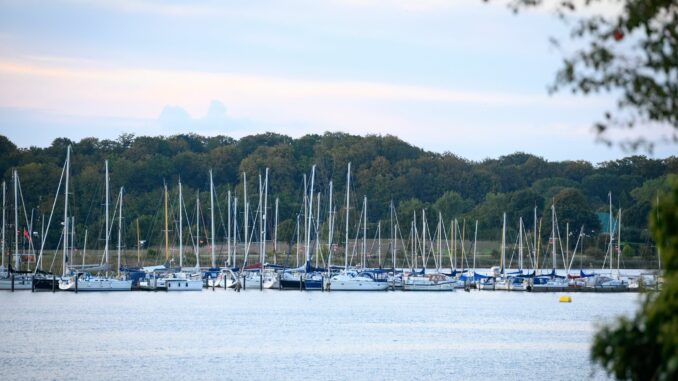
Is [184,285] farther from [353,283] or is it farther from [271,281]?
[353,283]

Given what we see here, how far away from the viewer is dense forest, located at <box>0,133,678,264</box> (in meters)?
158

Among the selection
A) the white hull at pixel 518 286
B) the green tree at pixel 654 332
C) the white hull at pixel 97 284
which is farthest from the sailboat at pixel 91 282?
the green tree at pixel 654 332

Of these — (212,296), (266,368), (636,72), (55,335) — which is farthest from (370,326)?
(636,72)

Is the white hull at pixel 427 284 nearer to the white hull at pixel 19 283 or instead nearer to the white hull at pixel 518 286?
the white hull at pixel 518 286

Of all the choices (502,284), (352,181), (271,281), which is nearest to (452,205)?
(352,181)

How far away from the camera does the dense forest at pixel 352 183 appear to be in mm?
158000

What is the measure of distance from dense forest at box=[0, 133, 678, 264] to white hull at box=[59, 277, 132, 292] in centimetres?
4601

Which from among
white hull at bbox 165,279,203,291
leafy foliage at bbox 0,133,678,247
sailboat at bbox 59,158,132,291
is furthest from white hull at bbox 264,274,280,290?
leafy foliage at bbox 0,133,678,247

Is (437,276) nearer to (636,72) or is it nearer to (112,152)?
(636,72)

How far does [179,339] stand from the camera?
60.3 m

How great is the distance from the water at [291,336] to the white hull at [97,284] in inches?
36.1

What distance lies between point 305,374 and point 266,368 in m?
2.37

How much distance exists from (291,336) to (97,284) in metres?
33.7

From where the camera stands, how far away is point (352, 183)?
159750mm
